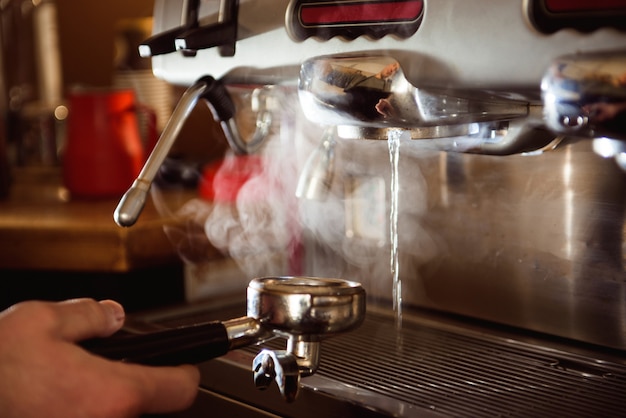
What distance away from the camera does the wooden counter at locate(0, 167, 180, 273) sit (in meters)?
1.12

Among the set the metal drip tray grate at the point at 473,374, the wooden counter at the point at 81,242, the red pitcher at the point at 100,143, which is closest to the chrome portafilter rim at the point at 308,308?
the metal drip tray grate at the point at 473,374

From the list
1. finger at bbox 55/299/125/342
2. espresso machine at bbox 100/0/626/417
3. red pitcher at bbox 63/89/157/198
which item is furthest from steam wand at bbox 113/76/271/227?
red pitcher at bbox 63/89/157/198

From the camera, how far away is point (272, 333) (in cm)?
61

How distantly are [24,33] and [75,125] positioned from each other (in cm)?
74

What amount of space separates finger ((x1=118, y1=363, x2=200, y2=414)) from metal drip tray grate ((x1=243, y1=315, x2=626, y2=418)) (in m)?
0.14

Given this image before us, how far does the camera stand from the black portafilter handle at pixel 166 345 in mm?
552

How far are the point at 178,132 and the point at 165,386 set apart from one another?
10.8 inches

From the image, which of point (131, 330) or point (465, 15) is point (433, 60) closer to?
point (465, 15)

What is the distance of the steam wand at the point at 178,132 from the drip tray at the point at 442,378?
0.18 meters

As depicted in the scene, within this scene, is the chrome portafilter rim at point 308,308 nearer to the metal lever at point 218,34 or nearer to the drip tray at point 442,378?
the drip tray at point 442,378

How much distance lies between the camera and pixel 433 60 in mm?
580

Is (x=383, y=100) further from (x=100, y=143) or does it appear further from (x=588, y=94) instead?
(x=100, y=143)

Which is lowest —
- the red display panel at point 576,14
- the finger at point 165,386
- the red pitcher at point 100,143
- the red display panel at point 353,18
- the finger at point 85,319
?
the finger at point 165,386

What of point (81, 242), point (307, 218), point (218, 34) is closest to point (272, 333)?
point (218, 34)
